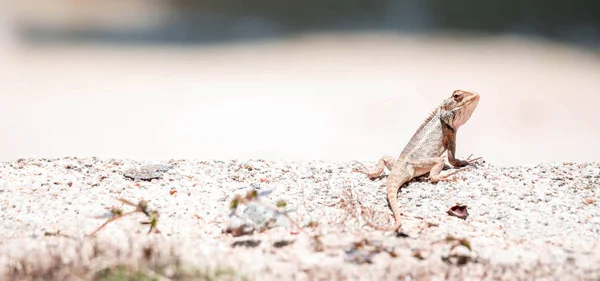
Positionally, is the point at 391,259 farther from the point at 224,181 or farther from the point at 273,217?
the point at 224,181

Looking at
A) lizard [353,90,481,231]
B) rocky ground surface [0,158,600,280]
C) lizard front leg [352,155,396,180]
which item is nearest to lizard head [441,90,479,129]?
lizard [353,90,481,231]

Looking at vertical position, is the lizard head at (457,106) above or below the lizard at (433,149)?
above

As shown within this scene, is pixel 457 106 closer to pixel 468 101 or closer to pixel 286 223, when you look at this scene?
pixel 468 101

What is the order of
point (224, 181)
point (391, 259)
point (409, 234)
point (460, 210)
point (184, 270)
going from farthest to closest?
point (224, 181)
point (460, 210)
point (409, 234)
point (391, 259)
point (184, 270)

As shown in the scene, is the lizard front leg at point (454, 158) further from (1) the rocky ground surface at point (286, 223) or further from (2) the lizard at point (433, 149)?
(1) the rocky ground surface at point (286, 223)

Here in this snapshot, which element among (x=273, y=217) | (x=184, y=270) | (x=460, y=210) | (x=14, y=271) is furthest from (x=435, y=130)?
(x=14, y=271)

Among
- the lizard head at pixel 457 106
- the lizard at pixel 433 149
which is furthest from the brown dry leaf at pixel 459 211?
the lizard head at pixel 457 106

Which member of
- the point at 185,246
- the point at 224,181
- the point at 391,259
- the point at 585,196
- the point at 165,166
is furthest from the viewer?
the point at 165,166

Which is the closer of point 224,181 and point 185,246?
point 185,246
